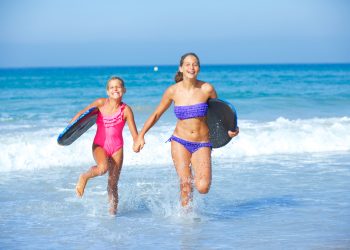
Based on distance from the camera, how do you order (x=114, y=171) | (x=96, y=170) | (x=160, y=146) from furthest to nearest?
(x=160, y=146)
(x=114, y=171)
(x=96, y=170)

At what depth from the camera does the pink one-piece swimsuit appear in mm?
6828

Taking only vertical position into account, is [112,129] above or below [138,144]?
above

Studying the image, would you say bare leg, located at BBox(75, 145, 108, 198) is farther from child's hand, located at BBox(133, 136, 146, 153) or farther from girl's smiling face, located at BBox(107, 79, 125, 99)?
girl's smiling face, located at BBox(107, 79, 125, 99)

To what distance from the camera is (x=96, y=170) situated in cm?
658

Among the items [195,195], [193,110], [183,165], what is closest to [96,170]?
[183,165]

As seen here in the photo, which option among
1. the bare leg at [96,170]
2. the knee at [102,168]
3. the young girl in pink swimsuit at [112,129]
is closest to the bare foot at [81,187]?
the bare leg at [96,170]

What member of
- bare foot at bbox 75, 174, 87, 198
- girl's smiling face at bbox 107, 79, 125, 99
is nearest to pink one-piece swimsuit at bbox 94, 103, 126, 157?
girl's smiling face at bbox 107, 79, 125, 99

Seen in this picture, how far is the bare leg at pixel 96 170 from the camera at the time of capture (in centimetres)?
643

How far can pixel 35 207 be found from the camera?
24.6 ft

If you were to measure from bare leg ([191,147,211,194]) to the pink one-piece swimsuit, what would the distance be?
93 cm

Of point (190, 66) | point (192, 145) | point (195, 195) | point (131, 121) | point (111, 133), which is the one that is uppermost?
point (190, 66)

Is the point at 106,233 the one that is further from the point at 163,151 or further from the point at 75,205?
the point at 163,151

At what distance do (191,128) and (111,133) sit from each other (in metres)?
0.96

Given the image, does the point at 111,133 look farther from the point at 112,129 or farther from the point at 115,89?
the point at 115,89
